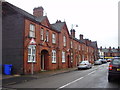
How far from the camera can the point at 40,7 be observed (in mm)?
24375

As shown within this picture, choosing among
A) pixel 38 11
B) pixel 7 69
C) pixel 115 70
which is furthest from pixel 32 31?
pixel 115 70

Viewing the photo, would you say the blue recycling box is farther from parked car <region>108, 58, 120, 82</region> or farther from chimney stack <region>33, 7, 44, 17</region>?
chimney stack <region>33, 7, 44, 17</region>

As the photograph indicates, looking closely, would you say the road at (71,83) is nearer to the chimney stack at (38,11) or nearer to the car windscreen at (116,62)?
the car windscreen at (116,62)

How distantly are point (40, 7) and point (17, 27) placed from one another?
813 centimetres

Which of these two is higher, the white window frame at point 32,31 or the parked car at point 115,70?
the white window frame at point 32,31

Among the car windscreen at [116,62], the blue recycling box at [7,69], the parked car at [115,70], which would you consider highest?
the car windscreen at [116,62]

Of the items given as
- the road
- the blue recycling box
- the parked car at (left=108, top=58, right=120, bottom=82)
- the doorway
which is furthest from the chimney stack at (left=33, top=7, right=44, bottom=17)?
the parked car at (left=108, top=58, right=120, bottom=82)

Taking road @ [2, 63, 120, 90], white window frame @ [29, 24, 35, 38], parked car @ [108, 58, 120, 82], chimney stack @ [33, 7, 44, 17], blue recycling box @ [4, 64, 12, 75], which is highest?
chimney stack @ [33, 7, 44, 17]

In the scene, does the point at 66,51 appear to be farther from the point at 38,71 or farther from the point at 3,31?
the point at 3,31

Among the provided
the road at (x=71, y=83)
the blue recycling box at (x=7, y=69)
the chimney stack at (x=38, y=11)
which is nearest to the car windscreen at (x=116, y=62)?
the road at (x=71, y=83)

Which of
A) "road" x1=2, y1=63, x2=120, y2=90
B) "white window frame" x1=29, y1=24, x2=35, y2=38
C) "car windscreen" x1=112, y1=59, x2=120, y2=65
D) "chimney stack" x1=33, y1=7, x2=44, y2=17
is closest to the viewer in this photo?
"road" x1=2, y1=63, x2=120, y2=90

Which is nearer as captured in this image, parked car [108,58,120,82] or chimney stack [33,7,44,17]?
parked car [108,58,120,82]

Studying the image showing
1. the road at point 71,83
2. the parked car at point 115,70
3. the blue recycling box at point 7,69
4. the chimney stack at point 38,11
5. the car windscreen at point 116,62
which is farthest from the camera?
the chimney stack at point 38,11

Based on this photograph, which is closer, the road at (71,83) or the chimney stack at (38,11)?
the road at (71,83)
